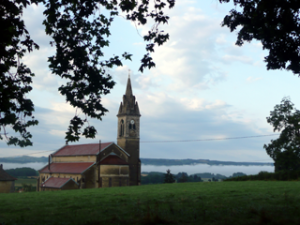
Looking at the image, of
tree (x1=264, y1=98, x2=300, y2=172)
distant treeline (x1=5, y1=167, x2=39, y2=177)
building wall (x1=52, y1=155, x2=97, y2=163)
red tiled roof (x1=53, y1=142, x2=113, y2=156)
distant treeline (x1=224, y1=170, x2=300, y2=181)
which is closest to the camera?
distant treeline (x1=224, y1=170, x2=300, y2=181)

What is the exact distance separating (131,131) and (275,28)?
62892 mm

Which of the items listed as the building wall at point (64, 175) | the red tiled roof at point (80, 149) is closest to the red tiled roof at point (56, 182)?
the building wall at point (64, 175)

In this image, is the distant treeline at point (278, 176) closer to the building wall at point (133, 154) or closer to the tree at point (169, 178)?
the building wall at point (133, 154)

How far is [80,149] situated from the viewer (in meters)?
76.3

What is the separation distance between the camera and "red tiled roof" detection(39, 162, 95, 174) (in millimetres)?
66600

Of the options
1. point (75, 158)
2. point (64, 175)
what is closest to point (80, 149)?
point (75, 158)

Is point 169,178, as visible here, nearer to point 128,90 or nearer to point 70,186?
point 128,90

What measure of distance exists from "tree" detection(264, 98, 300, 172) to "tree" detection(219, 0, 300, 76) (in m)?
43.8

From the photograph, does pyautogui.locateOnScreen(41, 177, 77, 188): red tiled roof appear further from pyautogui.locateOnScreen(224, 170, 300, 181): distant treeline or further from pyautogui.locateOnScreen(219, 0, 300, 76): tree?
pyautogui.locateOnScreen(219, 0, 300, 76): tree

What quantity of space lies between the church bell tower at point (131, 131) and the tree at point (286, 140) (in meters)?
30.3

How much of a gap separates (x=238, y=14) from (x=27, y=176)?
162 meters

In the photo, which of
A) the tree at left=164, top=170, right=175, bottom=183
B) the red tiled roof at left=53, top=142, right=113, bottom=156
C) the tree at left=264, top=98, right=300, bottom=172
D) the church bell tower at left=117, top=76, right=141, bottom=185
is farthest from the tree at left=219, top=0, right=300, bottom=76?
the tree at left=164, top=170, right=175, bottom=183

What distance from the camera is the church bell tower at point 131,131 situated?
7444 cm

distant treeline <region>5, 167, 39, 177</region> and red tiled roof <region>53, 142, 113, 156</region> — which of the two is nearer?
red tiled roof <region>53, 142, 113, 156</region>
